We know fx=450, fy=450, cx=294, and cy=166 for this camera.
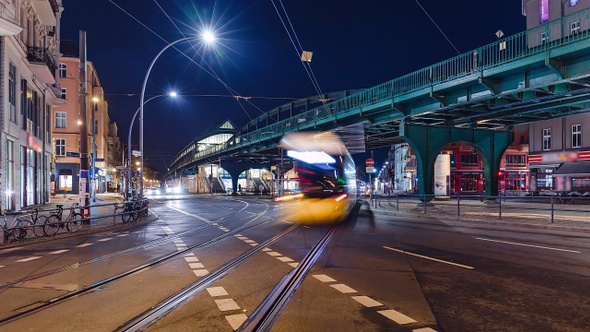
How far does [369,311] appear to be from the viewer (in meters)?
6.07

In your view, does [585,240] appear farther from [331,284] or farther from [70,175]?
[70,175]

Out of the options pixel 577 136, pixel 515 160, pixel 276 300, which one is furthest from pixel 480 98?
pixel 515 160

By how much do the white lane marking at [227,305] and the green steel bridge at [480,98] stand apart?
18272mm

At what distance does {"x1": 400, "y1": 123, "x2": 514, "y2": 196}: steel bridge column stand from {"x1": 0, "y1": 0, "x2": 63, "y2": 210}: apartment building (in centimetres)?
2397

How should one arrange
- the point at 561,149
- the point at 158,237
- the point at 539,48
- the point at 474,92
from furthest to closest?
1. the point at 561,149
2. the point at 474,92
3. the point at 539,48
4. the point at 158,237

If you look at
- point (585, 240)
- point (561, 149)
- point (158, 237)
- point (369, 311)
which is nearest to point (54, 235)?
point (158, 237)

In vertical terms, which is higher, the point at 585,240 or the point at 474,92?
the point at 474,92

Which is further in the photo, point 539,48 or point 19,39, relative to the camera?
point 19,39

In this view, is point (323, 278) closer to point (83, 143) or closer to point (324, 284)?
point (324, 284)

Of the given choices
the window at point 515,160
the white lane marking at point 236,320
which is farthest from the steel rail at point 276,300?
the window at point 515,160

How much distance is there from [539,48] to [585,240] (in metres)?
9.93

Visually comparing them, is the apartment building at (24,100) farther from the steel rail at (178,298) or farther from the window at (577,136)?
the window at (577,136)

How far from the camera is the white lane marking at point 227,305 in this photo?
6.27 meters

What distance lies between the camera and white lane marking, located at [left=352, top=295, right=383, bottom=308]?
639 centimetres
